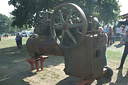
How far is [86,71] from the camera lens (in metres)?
2.93

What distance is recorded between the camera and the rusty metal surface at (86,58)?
9.27 ft

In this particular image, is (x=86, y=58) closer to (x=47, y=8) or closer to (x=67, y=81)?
(x=67, y=81)

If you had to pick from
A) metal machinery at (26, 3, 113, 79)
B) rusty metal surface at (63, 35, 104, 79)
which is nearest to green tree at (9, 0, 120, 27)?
metal machinery at (26, 3, 113, 79)

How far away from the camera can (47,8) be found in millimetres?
9008

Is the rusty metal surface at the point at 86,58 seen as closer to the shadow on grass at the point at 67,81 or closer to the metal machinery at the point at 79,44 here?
the metal machinery at the point at 79,44

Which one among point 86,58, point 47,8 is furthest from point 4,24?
point 86,58

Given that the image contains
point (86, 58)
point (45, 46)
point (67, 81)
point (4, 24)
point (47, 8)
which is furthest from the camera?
point (4, 24)

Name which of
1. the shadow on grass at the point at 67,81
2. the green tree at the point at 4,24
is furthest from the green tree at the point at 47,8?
the green tree at the point at 4,24

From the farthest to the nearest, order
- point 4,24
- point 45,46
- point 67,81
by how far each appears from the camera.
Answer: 1. point 4,24
2. point 67,81
3. point 45,46

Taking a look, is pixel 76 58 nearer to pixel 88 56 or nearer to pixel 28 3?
pixel 88 56

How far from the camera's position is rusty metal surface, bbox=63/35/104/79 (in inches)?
111

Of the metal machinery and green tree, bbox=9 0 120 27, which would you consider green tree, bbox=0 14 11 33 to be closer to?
green tree, bbox=9 0 120 27

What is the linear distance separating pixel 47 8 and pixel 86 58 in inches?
271

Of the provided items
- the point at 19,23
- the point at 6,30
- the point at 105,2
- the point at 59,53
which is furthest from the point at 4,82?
Result: the point at 6,30
